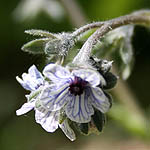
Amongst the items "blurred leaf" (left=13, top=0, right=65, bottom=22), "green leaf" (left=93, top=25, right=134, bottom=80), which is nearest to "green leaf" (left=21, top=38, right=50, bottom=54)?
"green leaf" (left=93, top=25, right=134, bottom=80)

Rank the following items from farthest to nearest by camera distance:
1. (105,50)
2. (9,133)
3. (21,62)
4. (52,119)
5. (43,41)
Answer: (21,62) → (9,133) → (105,50) → (43,41) → (52,119)

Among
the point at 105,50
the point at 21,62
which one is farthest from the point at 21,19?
the point at 105,50

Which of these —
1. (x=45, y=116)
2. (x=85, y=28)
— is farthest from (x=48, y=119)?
(x=85, y=28)

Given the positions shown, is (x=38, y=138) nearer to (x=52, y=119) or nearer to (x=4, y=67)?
(x=4, y=67)

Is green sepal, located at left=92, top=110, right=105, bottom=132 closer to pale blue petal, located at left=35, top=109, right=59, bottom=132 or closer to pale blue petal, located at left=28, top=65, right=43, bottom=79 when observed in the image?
pale blue petal, located at left=35, top=109, right=59, bottom=132

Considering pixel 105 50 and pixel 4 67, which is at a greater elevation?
pixel 4 67

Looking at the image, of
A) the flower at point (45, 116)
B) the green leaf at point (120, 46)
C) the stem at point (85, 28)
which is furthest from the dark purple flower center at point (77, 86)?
the green leaf at point (120, 46)
